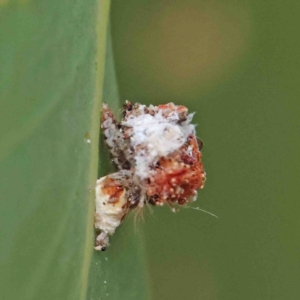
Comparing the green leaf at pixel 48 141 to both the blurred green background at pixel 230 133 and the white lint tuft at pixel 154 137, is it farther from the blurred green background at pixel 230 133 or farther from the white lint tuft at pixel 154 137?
the blurred green background at pixel 230 133

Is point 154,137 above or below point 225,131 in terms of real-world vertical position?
below

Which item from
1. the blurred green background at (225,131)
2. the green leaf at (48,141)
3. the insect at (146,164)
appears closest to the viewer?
the green leaf at (48,141)

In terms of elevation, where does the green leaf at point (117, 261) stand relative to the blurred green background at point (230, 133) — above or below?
below

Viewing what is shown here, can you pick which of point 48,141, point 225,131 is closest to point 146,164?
point 48,141

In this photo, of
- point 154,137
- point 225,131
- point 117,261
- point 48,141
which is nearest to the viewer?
point 48,141

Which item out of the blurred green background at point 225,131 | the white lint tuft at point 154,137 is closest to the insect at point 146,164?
the white lint tuft at point 154,137

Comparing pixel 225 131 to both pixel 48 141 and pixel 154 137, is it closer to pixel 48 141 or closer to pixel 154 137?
pixel 154 137

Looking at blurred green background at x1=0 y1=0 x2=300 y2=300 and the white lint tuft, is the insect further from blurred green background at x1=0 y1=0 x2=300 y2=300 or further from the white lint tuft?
blurred green background at x1=0 y1=0 x2=300 y2=300
